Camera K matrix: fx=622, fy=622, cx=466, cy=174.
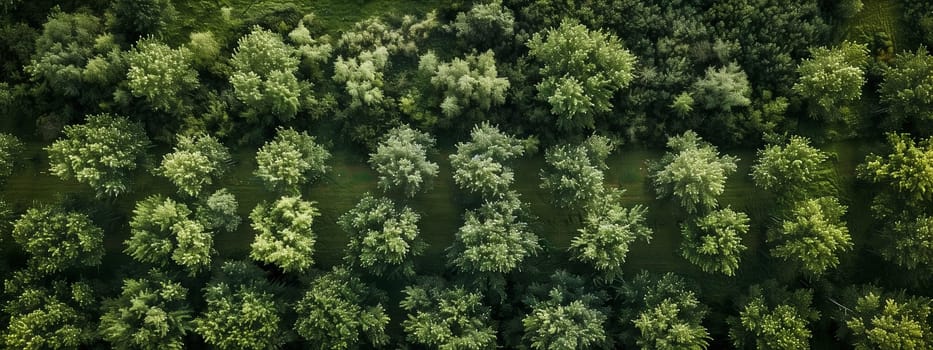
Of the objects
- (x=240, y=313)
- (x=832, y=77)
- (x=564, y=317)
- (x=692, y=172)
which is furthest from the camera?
(x=240, y=313)

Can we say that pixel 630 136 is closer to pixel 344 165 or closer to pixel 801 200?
pixel 801 200

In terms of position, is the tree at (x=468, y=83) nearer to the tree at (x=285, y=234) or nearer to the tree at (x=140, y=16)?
the tree at (x=285, y=234)

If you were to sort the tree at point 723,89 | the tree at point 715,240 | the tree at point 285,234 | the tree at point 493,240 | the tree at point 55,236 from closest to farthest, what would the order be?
the tree at point 285,234
the tree at point 493,240
the tree at point 715,240
the tree at point 55,236
the tree at point 723,89

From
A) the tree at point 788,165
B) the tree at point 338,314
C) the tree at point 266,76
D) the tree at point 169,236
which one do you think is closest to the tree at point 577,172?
the tree at point 788,165

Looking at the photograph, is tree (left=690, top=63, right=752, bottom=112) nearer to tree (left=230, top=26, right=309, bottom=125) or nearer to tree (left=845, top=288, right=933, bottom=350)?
tree (left=845, top=288, right=933, bottom=350)

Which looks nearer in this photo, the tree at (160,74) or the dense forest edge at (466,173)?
the tree at (160,74)

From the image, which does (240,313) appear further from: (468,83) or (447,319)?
(468,83)

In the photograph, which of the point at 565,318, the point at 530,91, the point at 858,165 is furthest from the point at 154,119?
the point at 858,165

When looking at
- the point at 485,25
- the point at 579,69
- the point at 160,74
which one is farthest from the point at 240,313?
the point at 579,69
